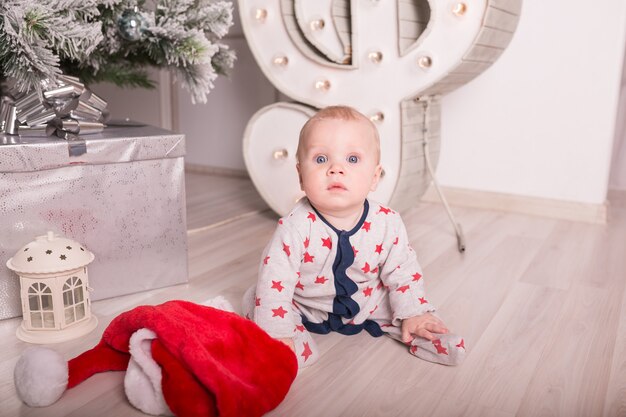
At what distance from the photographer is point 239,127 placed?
2.57 meters

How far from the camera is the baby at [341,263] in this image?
953 mm

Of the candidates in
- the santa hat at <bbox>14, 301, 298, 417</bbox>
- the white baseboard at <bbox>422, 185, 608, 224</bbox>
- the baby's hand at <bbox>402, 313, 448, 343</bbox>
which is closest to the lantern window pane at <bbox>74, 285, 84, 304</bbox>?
the santa hat at <bbox>14, 301, 298, 417</bbox>

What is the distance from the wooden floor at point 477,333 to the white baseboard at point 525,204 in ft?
0.20

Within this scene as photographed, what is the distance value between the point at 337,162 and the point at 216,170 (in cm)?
176

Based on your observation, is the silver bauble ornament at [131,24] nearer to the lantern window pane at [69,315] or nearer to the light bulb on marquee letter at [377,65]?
the light bulb on marquee letter at [377,65]

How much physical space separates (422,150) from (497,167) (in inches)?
19.1

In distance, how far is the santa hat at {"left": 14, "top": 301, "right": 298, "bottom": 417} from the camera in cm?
76

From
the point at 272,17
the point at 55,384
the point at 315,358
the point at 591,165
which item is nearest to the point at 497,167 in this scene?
the point at 591,165

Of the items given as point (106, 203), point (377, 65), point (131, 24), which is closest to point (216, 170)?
point (377, 65)

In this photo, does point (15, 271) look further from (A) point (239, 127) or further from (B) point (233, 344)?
(A) point (239, 127)

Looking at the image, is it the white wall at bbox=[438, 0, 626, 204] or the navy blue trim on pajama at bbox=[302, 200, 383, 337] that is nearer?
the navy blue trim on pajama at bbox=[302, 200, 383, 337]

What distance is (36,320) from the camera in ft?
3.39

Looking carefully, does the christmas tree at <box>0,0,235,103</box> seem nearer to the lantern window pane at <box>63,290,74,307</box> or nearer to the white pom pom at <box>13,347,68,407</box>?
the lantern window pane at <box>63,290,74,307</box>

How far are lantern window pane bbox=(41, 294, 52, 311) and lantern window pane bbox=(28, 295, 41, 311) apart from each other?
1cm
